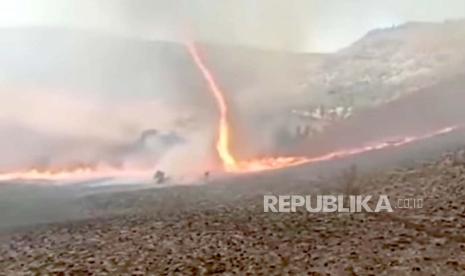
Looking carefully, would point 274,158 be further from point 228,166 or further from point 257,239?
point 257,239

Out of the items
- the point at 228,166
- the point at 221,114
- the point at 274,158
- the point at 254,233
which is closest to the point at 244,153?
the point at 274,158

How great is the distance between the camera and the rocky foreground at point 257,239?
24.7 ft

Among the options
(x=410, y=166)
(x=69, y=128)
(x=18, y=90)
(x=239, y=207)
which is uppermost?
(x=18, y=90)

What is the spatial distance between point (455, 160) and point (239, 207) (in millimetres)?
4038

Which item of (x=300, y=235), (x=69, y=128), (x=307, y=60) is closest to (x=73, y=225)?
(x=300, y=235)

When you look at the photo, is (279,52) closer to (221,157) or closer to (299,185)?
(221,157)

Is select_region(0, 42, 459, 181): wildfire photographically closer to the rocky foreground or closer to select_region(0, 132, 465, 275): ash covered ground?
select_region(0, 132, 465, 275): ash covered ground

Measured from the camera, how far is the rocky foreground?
7.52m

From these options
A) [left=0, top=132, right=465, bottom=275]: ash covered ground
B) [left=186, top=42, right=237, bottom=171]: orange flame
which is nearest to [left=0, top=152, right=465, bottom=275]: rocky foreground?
[left=0, top=132, right=465, bottom=275]: ash covered ground

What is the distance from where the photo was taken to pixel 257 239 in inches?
343

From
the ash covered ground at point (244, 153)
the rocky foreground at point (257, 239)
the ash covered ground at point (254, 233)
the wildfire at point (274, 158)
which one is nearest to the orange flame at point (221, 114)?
the wildfire at point (274, 158)

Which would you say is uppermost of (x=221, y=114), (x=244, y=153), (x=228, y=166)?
(x=221, y=114)

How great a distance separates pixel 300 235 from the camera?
8711 millimetres

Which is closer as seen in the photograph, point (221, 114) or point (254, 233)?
point (254, 233)
